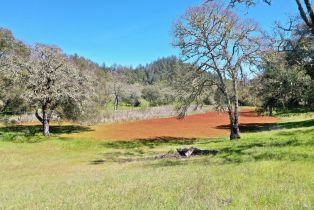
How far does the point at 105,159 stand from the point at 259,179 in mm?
16478

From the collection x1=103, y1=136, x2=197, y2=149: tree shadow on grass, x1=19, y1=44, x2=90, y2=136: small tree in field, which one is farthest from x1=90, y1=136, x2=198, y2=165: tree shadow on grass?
x1=19, y1=44, x2=90, y2=136: small tree in field

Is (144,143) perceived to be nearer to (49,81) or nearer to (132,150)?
(132,150)

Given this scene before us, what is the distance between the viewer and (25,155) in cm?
2850

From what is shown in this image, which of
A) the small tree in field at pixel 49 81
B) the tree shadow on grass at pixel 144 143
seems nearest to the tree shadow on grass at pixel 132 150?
the tree shadow on grass at pixel 144 143

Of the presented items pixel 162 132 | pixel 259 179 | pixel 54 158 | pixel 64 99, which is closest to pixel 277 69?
pixel 162 132

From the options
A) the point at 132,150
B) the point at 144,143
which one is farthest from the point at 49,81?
the point at 132,150

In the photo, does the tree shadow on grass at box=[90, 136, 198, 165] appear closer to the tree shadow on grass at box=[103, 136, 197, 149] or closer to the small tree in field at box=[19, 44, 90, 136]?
the tree shadow on grass at box=[103, 136, 197, 149]

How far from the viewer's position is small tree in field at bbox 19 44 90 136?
3725 centimetres

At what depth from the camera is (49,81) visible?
125ft

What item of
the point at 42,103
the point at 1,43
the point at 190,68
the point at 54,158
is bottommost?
the point at 54,158

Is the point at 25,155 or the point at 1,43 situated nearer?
the point at 25,155

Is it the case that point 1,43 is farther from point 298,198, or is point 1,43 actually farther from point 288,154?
point 298,198

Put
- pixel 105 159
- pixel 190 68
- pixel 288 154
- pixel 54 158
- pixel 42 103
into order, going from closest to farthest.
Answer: pixel 288 154 < pixel 105 159 < pixel 54 158 < pixel 190 68 < pixel 42 103

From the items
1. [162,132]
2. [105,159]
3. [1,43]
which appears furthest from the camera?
[1,43]
